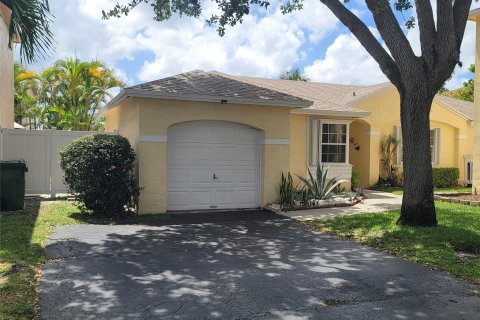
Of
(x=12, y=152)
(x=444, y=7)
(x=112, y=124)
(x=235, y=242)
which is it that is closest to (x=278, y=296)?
(x=235, y=242)

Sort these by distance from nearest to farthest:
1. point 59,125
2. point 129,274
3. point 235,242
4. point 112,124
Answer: point 129,274, point 235,242, point 112,124, point 59,125

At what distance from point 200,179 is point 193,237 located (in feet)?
11.3

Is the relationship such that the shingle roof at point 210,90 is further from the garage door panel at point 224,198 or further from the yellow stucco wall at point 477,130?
the yellow stucco wall at point 477,130

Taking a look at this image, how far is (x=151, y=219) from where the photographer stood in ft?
35.2

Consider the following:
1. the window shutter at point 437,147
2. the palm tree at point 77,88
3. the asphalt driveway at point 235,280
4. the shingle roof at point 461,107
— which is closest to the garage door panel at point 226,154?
the asphalt driveway at point 235,280

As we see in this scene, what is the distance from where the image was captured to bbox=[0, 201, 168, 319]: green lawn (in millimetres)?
4906

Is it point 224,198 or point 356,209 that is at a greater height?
point 224,198

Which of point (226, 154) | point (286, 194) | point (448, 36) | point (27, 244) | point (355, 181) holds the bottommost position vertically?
point (27, 244)

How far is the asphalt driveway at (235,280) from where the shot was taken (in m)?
→ 4.87

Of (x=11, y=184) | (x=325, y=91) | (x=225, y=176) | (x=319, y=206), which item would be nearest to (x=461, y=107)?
(x=325, y=91)

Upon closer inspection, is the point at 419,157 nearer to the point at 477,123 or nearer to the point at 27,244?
the point at 477,123

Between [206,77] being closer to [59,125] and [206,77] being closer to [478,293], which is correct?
[478,293]

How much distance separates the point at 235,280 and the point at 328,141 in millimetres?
10521

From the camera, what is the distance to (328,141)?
51.6ft
